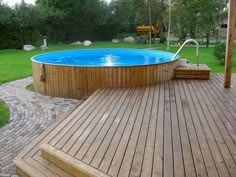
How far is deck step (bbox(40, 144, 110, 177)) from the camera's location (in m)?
2.28

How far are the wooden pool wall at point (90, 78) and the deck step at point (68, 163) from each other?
269 cm

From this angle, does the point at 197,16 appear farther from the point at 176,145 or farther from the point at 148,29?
the point at 176,145

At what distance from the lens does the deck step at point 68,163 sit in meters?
2.28

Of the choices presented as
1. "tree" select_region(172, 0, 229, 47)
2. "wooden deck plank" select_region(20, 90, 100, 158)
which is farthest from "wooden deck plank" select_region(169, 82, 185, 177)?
"tree" select_region(172, 0, 229, 47)

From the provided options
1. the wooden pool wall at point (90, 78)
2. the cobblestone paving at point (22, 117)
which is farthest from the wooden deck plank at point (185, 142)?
the cobblestone paving at point (22, 117)

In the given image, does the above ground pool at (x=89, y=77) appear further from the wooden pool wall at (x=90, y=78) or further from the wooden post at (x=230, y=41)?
the wooden post at (x=230, y=41)

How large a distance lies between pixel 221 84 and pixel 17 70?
20.9 feet

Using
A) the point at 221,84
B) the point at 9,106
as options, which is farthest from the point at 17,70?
the point at 221,84

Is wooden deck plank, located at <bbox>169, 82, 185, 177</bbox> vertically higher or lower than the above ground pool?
lower

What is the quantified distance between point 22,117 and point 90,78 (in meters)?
1.59

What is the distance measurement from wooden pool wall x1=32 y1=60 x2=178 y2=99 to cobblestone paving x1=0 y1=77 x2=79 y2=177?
25 centimetres

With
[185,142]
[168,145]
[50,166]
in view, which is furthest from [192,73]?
[50,166]

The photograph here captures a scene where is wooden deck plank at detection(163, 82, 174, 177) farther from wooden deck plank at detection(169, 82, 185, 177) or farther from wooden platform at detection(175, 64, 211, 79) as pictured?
wooden platform at detection(175, 64, 211, 79)

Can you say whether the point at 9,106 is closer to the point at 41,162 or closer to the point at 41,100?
the point at 41,100
